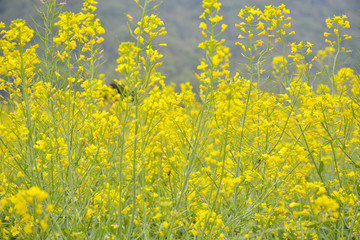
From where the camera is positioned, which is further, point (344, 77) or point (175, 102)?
point (344, 77)

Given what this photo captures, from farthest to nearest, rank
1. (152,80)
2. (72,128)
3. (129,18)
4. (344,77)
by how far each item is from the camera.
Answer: (344,77) < (72,128) < (152,80) < (129,18)

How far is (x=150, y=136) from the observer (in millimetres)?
2299

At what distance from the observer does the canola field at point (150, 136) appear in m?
1.76

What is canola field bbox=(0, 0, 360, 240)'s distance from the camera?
5.78 ft

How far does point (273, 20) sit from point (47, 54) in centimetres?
200

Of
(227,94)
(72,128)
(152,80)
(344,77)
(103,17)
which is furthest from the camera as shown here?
(344,77)

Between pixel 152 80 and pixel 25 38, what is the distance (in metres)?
0.95

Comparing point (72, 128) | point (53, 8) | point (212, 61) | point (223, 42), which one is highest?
point (53, 8)

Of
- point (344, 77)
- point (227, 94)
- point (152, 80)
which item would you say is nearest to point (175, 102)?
point (152, 80)

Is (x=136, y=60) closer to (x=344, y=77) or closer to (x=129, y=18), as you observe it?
(x=129, y=18)

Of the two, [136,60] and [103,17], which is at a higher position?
[103,17]

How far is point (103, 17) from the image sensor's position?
2645 millimetres

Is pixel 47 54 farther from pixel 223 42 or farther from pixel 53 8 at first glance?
pixel 223 42

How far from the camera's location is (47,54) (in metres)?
2.31
